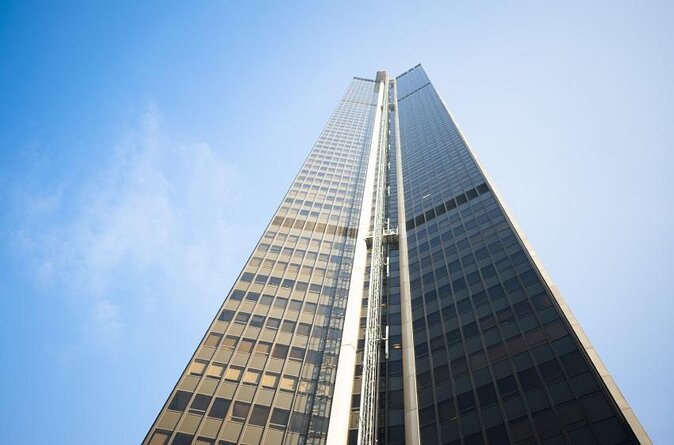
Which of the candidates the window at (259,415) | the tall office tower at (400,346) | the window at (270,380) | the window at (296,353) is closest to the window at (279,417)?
the tall office tower at (400,346)

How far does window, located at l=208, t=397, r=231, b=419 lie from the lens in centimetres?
3403

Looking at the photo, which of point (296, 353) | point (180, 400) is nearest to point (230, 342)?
point (296, 353)

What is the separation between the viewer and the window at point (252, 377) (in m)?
37.8

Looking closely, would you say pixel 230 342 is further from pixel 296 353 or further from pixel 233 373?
pixel 296 353

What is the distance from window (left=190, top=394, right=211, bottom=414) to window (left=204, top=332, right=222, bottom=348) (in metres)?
6.45

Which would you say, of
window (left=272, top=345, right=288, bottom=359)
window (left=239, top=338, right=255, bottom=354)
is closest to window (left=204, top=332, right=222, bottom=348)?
window (left=239, top=338, right=255, bottom=354)

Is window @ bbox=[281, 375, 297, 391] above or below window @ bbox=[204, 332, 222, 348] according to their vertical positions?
below

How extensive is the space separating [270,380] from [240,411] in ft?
13.4

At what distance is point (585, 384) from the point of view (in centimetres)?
2925

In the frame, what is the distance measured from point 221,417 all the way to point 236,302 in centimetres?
1550

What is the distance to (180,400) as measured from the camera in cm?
3509

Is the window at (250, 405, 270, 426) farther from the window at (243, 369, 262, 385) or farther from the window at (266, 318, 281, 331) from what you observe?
the window at (266, 318, 281, 331)

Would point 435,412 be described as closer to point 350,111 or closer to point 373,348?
point 373,348

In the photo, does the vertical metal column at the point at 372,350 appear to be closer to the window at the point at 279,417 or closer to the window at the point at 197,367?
the window at the point at 279,417
